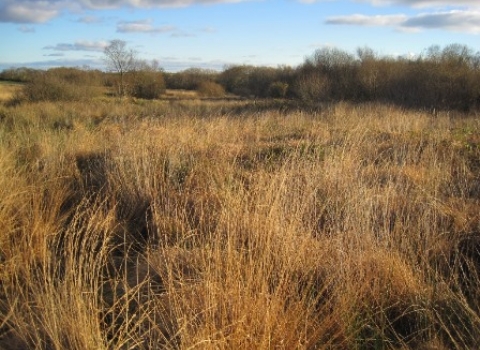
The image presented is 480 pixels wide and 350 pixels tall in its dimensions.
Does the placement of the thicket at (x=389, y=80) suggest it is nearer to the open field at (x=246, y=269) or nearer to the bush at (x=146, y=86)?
the bush at (x=146, y=86)

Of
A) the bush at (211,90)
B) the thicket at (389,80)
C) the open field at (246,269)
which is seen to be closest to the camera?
the open field at (246,269)

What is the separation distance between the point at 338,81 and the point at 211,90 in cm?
1825

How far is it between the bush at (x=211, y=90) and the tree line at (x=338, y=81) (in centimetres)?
13

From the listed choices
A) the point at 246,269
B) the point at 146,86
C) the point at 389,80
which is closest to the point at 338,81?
the point at 389,80

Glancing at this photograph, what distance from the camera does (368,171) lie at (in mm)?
4926

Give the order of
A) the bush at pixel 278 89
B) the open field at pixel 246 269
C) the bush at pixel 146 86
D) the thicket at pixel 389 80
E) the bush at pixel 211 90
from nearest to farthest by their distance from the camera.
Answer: the open field at pixel 246 269, the thicket at pixel 389 80, the bush at pixel 278 89, the bush at pixel 146 86, the bush at pixel 211 90

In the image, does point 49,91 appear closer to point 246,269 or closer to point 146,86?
point 146,86

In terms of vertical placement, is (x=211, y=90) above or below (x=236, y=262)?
above

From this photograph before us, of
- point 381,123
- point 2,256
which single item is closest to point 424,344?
point 2,256

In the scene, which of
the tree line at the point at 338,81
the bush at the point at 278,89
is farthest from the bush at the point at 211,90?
the bush at the point at 278,89

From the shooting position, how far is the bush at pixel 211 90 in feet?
147

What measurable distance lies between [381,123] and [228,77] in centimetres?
3933

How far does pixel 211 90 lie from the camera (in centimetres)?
4506

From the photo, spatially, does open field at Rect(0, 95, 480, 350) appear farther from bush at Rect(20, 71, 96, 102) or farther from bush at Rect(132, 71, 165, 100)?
bush at Rect(132, 71, 165, 100)
